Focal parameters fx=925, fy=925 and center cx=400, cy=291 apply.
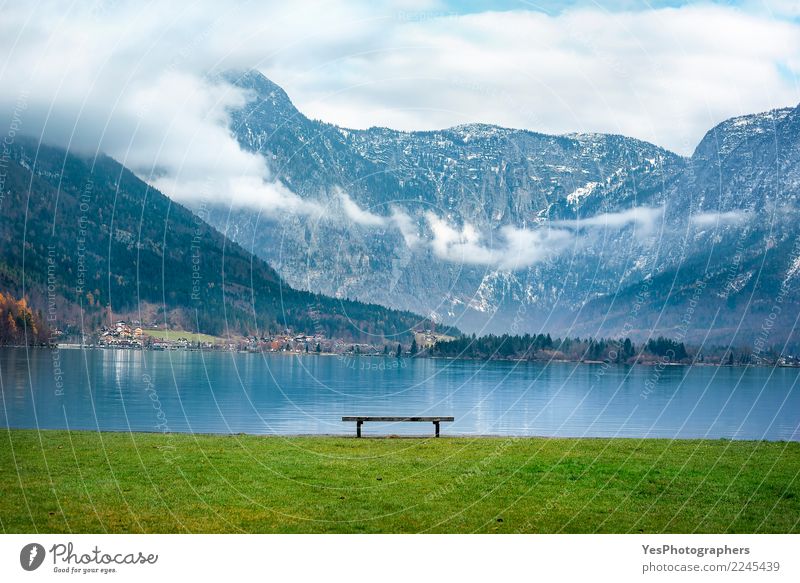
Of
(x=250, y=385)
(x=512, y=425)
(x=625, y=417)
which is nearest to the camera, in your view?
(x=512, y=425)

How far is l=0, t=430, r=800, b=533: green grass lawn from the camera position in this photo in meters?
21.3

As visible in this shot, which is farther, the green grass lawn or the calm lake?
the calm lake

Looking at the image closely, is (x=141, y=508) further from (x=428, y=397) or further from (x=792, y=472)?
(x=428, y=397)

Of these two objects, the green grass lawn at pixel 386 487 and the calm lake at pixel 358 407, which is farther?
the calm lake at pixel 358 407

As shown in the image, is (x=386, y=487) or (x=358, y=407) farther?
(x=358, y=407)

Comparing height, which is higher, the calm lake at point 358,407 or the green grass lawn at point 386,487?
the green grass lawn at point 386,487

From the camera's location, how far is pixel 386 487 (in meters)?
25.2

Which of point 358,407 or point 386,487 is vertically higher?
point 386,487

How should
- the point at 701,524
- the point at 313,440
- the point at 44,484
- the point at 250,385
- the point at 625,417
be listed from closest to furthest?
the point at 701,524
the point at 44,484
the point at 313,440
the point at 625,417
the point at 250,385

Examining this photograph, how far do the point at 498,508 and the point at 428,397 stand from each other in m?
97.5

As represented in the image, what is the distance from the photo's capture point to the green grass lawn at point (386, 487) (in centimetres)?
2127

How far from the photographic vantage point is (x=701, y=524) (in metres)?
21.8

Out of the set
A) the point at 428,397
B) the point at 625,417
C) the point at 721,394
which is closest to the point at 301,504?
the point at 625,417

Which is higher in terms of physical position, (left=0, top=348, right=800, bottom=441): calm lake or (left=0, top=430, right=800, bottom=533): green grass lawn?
(left=0, top=430, right=800, bottom=533): green grass lawn
